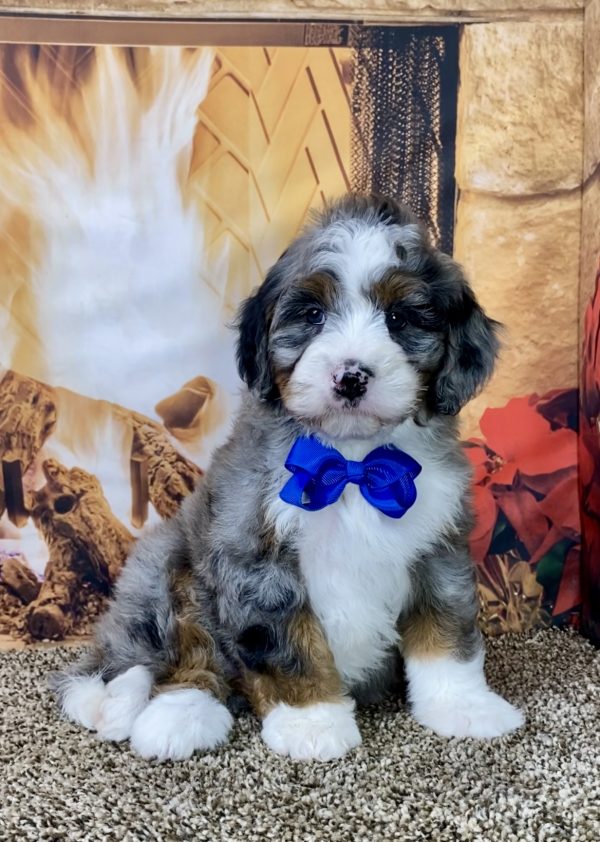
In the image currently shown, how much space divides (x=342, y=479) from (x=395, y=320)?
0.48 m

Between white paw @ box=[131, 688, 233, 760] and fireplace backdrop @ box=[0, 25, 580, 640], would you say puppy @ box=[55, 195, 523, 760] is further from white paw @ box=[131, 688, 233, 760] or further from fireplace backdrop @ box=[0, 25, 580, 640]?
fireplace backdrop @ box=[0, 25, 580, 640]

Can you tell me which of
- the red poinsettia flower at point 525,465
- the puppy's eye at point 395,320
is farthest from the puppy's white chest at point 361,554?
the red poinsettia flower at point 525,465

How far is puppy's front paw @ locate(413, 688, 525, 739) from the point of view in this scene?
8.31ft

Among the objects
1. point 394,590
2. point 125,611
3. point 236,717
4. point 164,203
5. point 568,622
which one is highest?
point 164,203

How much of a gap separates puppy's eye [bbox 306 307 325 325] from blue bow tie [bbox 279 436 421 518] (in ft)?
1.18

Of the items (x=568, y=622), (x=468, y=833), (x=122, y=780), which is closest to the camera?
(x=468, y=833)

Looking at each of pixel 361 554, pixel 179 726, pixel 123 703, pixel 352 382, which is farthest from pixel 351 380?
pixel 123 703

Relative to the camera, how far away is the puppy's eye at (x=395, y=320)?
240 cm

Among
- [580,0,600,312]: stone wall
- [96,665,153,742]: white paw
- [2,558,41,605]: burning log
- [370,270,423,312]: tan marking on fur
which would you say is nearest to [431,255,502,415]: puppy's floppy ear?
[370,270,423,312]: tan marking on fur

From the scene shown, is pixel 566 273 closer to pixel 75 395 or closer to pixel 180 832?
pixel 75 395

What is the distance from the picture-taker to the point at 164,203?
3410 mm

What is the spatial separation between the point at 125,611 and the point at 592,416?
188cm

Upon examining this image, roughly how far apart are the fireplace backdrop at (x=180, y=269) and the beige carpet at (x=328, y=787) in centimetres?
85

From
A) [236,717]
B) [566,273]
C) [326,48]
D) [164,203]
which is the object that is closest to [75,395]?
[164,203]
